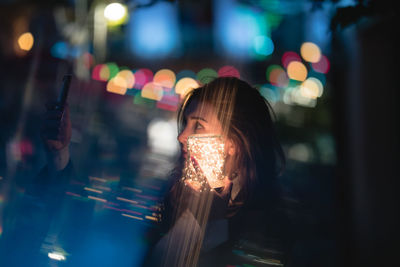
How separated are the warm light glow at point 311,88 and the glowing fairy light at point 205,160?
23.8 ft

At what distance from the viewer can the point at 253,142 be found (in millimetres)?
1511

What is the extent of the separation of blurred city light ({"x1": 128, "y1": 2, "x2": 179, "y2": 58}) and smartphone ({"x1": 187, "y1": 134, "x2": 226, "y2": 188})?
517 inches

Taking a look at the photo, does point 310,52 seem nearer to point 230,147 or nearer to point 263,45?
point 263,45

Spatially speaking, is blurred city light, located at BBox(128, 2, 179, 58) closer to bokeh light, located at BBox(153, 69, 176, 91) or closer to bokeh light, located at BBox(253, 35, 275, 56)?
bokeh light, located at BBox(153, 69, 176, 91)

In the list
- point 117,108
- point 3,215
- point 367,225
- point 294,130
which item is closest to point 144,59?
point 117,108

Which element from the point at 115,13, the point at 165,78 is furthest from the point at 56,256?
the point at 165,78

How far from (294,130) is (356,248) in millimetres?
2693

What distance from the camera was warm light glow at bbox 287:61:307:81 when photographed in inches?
389

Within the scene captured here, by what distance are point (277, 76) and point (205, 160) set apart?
10.5 metres

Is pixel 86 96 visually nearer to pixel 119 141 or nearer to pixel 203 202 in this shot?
pixel 203 202

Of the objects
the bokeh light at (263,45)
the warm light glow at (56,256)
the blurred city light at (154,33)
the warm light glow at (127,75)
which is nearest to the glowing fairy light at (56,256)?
the warm light glow at (56,256)

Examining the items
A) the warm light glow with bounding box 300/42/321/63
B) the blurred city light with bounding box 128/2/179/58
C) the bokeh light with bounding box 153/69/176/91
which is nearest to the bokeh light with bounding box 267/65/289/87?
the warm light glow with bounding box 300/42/321/63

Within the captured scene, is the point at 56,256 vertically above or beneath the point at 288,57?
beneath

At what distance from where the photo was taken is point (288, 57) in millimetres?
11336
